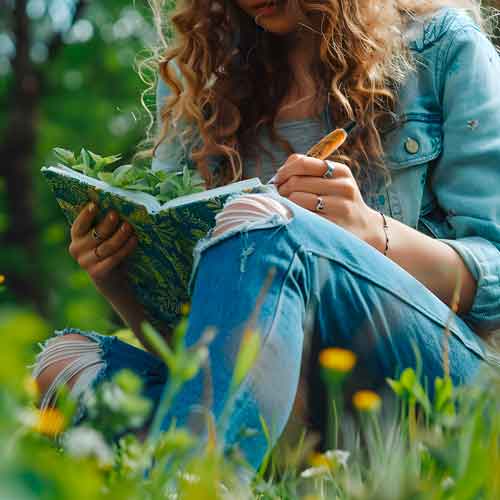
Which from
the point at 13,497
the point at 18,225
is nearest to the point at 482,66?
the point at 13,497

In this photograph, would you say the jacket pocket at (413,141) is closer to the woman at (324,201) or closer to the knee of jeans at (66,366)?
the woman at (324,201)

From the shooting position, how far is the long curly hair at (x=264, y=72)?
1.79m

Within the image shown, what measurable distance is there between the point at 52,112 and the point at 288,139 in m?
8.58

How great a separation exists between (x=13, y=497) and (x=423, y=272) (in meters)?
1.18

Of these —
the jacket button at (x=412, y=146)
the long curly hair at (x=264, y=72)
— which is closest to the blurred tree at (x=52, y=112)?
the long curly hair at (x=264, y=72)

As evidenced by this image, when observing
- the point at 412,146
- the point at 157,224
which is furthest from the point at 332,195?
the point at 412,146

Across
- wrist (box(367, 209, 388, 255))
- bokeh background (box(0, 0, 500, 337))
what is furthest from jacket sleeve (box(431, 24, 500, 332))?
bokeh background (box(0, 0, 500, 337))

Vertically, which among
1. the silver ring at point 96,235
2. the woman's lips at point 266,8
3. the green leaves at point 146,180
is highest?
the woman's lips at point 266,8

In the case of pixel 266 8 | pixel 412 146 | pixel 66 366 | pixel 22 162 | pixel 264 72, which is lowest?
pixel 22 162

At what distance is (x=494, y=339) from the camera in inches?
66.6

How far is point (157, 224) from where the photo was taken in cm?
140

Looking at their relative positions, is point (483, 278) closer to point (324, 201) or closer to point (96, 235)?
point (324, 201)

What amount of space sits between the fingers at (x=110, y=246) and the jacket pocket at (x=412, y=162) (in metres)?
0.49

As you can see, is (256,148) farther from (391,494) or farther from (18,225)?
(18,225)
